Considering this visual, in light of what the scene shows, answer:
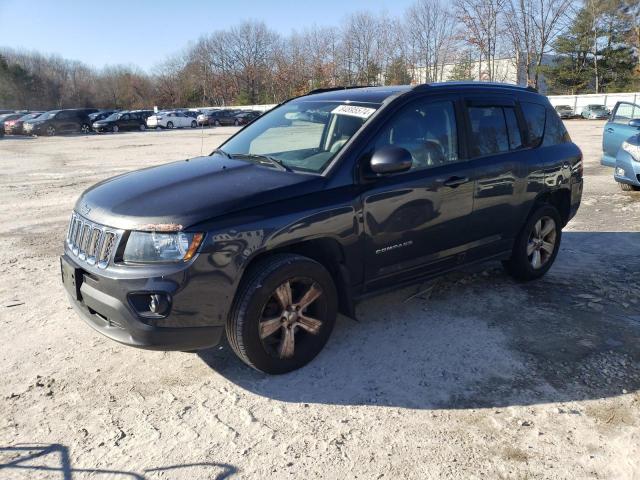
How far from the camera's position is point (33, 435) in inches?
116

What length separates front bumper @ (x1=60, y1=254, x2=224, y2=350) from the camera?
9.75 feet

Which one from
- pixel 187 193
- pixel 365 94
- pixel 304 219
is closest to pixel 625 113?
pixel 365 94

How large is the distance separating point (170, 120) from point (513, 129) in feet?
146

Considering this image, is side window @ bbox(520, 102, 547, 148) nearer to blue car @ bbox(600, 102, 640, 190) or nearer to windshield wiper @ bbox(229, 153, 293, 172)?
windshield wiper @ bbox(229, 153, 293, 172)

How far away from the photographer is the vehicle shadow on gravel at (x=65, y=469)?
2.61 metres

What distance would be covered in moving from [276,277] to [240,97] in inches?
3179

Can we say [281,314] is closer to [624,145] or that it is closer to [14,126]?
[624,145]

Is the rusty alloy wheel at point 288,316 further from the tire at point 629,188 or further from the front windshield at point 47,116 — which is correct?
the front windshield at point 47,116

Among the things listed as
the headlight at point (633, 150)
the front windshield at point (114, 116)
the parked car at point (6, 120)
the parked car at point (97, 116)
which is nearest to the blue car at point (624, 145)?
the headlight at point (633, 150)

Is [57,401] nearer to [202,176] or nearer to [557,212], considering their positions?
[202,176]

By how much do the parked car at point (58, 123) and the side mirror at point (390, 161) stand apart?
37.2 metres

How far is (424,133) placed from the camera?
412 centimetres

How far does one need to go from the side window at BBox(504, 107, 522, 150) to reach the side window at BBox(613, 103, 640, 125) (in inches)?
309

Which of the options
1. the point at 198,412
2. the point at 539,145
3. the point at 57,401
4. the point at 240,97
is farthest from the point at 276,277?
the point at 240,97
